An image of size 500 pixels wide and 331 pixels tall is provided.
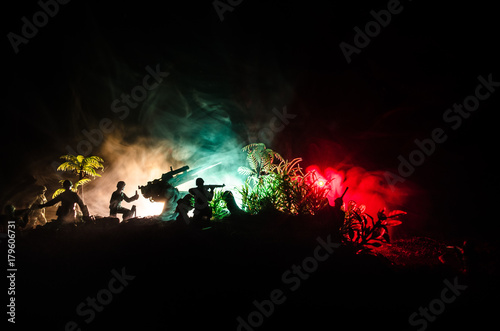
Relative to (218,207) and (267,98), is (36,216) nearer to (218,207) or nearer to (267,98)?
(218,207)

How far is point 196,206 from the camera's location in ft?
20.7

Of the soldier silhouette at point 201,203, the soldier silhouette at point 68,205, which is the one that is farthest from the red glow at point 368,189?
the soldier silhouette at point 68,205

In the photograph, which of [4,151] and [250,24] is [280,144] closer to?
[250,24]

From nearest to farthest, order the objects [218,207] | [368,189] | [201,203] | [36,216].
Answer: [201,203], [218,207], [36,216], [368,189]

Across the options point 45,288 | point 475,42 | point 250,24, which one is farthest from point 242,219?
point 475,42

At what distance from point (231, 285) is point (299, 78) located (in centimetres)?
979

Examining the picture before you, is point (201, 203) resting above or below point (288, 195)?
above

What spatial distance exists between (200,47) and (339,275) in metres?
10.3

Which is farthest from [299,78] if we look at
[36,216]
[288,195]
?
[36,216]

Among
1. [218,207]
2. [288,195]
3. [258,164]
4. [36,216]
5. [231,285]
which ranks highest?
[258,164]

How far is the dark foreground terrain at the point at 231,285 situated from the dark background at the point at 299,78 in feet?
14.4

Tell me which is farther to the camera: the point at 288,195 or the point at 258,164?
the point at 258,164

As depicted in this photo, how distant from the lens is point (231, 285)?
14.1 ft

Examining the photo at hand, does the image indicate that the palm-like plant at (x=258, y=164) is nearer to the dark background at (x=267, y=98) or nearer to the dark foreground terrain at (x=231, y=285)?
the dark background at (x=267, y=98)
